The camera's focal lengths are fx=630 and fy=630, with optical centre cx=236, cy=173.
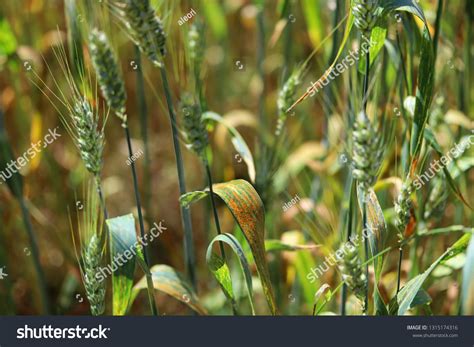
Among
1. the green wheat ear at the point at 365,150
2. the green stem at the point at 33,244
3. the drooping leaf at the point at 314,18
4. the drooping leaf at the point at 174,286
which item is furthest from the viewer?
the drooping leaf at the point at 314,18

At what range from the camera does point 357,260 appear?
2.95 ft

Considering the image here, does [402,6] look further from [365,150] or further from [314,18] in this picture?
[314,18]

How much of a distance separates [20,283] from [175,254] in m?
0.44

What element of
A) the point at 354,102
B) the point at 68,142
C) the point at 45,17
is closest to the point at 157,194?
the point at 68,142

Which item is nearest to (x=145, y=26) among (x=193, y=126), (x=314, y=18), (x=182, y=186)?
(x=193, y=126)

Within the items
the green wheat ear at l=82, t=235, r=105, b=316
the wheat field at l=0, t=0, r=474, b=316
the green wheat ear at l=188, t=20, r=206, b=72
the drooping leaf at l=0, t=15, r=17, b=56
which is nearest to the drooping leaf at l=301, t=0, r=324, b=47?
the wheat field at l=0, t=0, r=474, b=316

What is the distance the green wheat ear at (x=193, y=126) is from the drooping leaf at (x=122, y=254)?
0.51ft

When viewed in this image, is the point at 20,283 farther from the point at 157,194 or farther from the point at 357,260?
the point at 357,260

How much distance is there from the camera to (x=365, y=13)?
2.77 feet

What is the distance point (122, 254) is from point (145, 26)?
348mm

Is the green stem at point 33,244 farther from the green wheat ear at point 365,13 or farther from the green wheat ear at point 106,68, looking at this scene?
the green wheat ear at point 365,13

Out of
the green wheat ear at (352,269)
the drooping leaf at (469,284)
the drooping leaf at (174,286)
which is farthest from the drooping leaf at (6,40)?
the drooping leaf at (469,284)

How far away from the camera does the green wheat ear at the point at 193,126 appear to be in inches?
38.7

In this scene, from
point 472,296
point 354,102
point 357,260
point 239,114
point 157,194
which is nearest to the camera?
point 472,296
